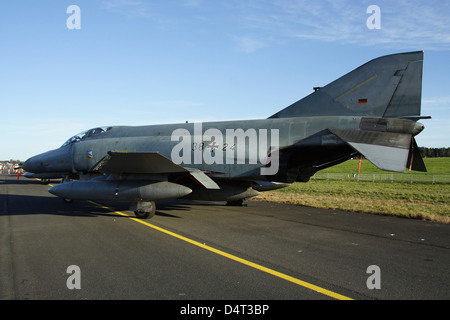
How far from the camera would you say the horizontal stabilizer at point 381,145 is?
804 centimetres

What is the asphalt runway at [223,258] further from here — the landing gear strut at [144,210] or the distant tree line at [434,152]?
the distant tree line at [434,152]

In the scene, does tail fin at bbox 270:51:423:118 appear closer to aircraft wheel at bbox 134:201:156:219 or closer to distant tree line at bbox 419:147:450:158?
aircraft wheel at bbox 134:201:156:219

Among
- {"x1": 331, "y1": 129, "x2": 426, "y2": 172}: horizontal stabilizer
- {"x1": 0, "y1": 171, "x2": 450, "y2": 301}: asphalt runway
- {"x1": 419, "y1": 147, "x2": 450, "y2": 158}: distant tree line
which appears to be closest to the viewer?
{"x1": 0, "y1": 171, "x2": 450, "y2": 301}: asphalt runway

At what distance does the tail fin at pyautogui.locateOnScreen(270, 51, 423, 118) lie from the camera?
937 cm

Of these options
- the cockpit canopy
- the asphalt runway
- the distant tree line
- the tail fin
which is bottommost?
the asphalt runway

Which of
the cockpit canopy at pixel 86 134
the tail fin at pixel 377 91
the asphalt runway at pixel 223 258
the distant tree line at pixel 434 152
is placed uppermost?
the tail fin at pixel 377 91

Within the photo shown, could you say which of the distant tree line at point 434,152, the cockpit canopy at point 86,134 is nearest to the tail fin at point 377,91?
the cockpit canopy at point 86,134

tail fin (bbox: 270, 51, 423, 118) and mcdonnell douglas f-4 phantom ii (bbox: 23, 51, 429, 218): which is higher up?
tail fin (bbox: 270, 51, 423, 118)

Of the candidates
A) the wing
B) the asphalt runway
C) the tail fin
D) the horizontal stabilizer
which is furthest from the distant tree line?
the asphalt runway

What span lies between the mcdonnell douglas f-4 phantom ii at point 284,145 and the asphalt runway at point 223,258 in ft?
3.72

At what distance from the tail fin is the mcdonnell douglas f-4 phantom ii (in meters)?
0.03
